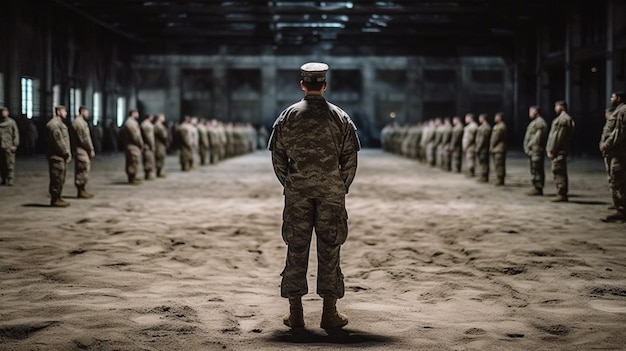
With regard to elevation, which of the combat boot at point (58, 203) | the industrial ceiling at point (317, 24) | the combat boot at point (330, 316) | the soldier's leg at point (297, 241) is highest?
the industrial ceiling at point (317, 24)

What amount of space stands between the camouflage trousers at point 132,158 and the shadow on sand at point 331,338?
13.2 metres

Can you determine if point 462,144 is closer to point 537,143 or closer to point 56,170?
point 537,143

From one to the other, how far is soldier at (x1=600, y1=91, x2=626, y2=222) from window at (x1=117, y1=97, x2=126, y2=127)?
3633 cm

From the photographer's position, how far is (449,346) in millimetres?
4578

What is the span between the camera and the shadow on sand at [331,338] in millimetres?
4691

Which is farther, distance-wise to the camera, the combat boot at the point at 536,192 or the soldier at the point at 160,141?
the soldier at the point at 160,141

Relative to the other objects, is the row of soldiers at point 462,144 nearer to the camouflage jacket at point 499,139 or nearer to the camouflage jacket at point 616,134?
the camouflage jacket at point 499,139

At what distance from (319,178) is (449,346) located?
4.55 feet

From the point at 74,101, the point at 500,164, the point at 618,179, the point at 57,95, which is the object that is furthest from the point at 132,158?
the point at 74,101

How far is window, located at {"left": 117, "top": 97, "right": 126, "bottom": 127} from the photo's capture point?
1710 inches

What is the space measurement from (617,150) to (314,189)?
689 centimetres

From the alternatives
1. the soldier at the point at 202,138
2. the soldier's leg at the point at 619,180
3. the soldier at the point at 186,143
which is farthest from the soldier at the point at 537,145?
the soldier at the point at 202,138

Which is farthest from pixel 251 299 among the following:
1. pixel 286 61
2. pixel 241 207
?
pixel 286 61

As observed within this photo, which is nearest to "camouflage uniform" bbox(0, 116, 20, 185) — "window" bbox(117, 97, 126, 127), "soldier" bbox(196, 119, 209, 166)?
"soldier" bbox(196, 119, 209, 166)
